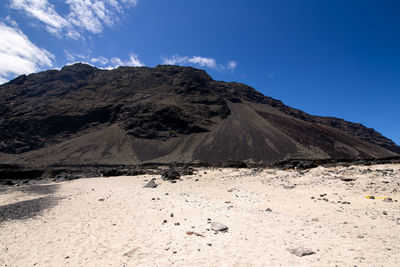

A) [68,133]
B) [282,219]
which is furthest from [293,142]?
[68,133]

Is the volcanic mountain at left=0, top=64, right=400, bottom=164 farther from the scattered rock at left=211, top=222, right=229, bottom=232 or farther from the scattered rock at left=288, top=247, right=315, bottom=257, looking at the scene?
the scattered rock at left=288, top=247, right=315, bottom=257

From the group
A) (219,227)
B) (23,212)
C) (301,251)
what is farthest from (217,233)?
(23,212)

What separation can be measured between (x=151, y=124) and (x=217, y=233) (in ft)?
330

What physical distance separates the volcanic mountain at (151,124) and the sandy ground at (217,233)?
62978 millimetres

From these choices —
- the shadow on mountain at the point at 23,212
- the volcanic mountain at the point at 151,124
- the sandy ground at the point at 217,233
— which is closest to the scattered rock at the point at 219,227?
the sandy ground at the point at 217,233

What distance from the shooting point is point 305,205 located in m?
9.94

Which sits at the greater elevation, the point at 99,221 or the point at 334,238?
the point at 334,238

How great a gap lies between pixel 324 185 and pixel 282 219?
22.5 ft

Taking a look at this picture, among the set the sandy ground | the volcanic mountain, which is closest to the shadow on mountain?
the sandy ground

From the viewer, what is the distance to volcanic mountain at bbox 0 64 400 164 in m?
83.9

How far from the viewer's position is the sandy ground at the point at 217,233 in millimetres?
5383

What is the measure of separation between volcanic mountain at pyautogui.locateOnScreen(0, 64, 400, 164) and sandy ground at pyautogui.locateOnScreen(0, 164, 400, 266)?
6298 centimetres

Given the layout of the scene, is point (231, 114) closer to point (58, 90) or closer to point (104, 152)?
point (104, 152)

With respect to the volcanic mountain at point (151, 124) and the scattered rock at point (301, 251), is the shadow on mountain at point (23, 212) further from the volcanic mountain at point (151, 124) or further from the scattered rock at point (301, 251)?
the volcanic mountain at point (151, 124)
